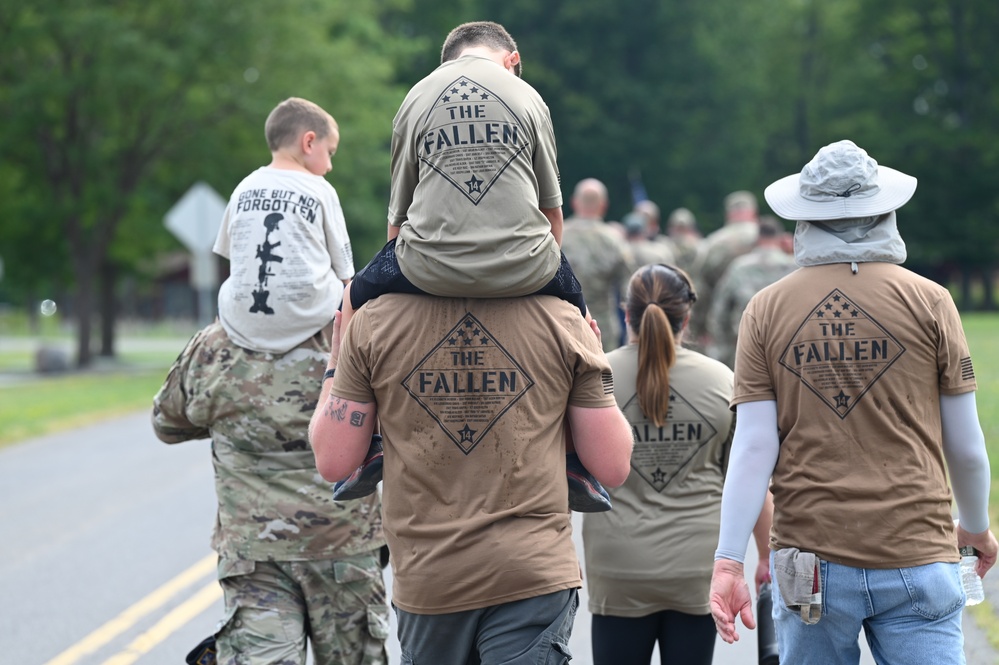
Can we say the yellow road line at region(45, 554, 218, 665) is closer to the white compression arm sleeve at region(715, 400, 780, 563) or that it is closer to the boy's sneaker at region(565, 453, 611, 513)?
the boy's sneaker at region(565, 453, 611, 513)

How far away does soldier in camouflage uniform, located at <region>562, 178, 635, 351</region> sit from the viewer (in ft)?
37.1

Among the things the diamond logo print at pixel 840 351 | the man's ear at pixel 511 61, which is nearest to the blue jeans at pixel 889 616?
the diamond logo print at pixel 840 351

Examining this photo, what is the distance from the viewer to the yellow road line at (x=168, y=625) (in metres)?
6.34

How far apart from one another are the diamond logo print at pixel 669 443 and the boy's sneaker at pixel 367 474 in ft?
4.34

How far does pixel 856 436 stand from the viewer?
3.23 metres

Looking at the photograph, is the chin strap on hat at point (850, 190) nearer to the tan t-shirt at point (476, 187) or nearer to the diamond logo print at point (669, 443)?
the tan t-shirt at point (476, 187)

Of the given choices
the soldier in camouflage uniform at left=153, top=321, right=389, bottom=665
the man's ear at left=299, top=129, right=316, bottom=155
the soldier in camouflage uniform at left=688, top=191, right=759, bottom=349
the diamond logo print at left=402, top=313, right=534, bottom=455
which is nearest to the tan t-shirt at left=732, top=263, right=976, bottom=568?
the diamond logo print at left=402, top=313, right=534, bottom=455

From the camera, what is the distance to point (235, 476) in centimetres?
436

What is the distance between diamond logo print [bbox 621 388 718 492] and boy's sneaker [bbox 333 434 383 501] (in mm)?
1322

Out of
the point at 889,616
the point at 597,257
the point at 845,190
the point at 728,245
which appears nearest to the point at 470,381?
the point at 845,190

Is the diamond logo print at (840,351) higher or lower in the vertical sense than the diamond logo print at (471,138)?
lower

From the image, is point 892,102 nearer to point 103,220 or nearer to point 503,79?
point 103,220

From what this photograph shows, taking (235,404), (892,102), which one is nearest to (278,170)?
(235,404)

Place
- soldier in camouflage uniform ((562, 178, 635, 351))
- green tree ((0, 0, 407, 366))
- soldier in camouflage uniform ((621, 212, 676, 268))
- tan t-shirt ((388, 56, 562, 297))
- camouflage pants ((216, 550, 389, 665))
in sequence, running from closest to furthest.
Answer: tan t-shirt ((388, 56, 562, 297)) < camouflage pants ((216, 550, 389, 665)) < soldier in camouflage uniform ((562, 178, 635, 351)) < soldier in camouflage uniform ((621, 212, 676, 268)) < green tree ((0, 0, 407, 366))
